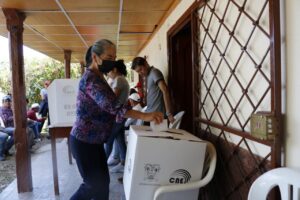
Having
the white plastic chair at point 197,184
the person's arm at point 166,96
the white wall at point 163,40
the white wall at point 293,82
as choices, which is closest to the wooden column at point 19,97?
the person's arm at point 166,96

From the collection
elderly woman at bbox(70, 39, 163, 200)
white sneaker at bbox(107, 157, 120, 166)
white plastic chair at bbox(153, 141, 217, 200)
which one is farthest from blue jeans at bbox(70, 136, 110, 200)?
white sneaker at bbox(107, 157, 120, 166)

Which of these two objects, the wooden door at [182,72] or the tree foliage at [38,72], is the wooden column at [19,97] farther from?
the tree foliage at [38,72]

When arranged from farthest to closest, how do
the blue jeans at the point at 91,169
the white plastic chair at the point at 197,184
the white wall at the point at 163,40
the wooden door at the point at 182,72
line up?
the wooden door at the point at 182,72 < the white wall at the point at 163,40 < the blue jeans at the point at 91,169 < the white plastic chair at the point at 197,184

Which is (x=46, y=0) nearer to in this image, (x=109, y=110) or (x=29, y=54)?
(x=109, y=110)

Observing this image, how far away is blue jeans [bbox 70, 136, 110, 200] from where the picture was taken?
180 centimetres

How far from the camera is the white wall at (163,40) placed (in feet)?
8.96

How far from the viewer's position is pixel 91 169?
182 centimetres

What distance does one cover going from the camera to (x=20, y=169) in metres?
3.00

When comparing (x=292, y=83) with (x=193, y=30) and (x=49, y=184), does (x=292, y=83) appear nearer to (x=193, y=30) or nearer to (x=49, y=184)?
(x=193, y=30)

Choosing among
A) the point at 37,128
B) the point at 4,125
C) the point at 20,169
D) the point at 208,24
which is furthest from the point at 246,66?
the point at 37,128

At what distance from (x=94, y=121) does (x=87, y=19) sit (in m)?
2.09

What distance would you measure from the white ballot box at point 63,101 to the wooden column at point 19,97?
38 centimetres

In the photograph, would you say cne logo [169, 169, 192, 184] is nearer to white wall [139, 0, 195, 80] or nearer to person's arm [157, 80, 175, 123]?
person's arm [157, 80, 175, 123]

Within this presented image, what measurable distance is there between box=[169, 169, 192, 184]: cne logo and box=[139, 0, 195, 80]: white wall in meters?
1.39
